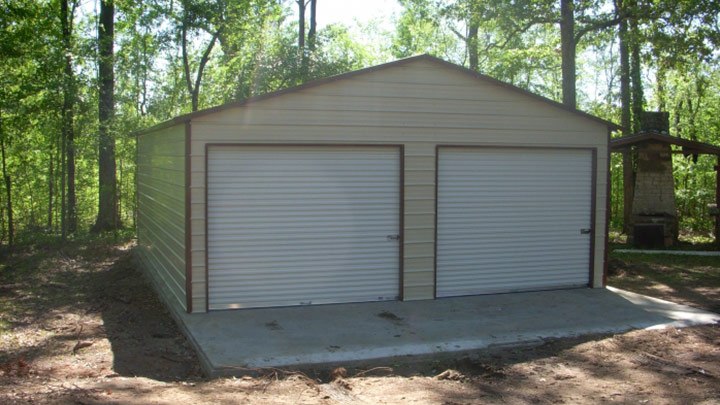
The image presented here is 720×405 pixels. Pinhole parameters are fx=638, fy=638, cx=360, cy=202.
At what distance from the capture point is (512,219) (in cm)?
886

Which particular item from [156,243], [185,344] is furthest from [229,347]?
[156,243]

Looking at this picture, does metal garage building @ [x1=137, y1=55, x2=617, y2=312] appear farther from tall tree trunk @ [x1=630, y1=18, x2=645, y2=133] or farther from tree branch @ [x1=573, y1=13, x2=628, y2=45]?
tall tree trunk @ [x1=630, y1=18, x2=645, y2=133]

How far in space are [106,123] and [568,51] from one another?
11.1 metres

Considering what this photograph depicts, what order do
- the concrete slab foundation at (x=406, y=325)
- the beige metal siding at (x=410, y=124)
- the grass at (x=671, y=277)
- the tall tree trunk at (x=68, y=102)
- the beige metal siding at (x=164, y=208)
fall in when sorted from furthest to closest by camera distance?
the tall tree trunk at (x=68, y=102) < the grass at (x=671, y=277) < the beige metal siding at (x=164, y=208) < the beige metal siding at (x=410, y=124) < the concrete slab foundation at (x=406, y=325)

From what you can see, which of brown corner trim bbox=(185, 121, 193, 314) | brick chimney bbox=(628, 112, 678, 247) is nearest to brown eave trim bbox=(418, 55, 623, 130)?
brown corner trim bbox=(185, 121, 193, 314)

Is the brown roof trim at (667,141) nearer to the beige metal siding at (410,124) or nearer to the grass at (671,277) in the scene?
the grass at (671,277)

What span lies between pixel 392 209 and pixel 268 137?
1.86 meters

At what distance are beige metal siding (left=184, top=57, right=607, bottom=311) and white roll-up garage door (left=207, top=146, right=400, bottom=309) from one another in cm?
17

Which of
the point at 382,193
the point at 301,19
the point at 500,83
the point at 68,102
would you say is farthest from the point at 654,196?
the point at 68,102

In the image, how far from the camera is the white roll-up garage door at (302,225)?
7.68 metres

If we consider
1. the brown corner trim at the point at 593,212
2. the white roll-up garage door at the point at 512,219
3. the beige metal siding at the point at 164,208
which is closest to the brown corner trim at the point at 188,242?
the beige metal siding at the point at 164,208

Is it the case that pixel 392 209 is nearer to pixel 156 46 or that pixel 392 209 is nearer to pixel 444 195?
pixel 444 195

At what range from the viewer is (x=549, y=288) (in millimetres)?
9055

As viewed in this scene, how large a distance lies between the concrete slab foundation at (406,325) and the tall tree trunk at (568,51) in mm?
7430
